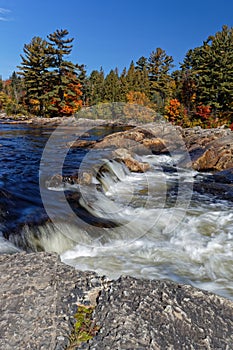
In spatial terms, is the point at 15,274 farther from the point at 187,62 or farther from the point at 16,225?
the point at 187,62

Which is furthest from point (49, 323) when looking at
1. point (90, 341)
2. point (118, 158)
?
point (118, 158)

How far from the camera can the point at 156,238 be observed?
564cm

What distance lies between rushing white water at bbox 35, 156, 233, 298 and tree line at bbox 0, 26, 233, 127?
2333 cm

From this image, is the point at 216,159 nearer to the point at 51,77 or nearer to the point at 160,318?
the point at 160,318

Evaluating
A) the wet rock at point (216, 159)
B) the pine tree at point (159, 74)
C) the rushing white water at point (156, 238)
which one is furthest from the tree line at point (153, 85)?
the rushing white water at point (156, 238)

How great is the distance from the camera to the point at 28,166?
9945 mm

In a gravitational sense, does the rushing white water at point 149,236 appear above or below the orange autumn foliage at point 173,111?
below

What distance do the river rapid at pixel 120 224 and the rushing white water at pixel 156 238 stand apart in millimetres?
13

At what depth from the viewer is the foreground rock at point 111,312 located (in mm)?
1990

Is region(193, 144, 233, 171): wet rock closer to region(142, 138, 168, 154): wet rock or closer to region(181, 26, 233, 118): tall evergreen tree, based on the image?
region(142, 138, 168, 154): wet rock

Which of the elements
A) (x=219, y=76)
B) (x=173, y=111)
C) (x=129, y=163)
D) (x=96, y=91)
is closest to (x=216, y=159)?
(x=129, y=163)

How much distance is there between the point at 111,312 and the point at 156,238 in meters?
3.53

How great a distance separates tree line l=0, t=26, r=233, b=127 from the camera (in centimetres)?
3092

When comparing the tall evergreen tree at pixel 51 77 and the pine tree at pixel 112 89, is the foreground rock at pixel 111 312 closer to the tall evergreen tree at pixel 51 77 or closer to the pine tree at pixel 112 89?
the tall evergreen tree at pixel 51 77
